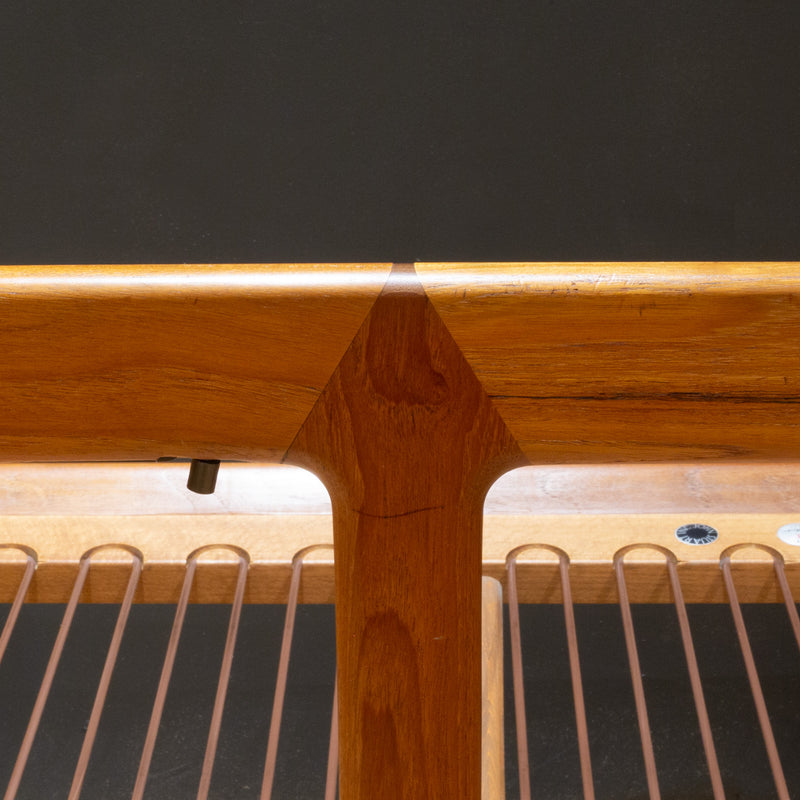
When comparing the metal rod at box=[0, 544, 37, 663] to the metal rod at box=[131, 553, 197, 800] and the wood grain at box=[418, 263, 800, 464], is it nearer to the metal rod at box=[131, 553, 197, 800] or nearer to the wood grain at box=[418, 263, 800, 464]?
the metal rod at box=[131, 553, 197, 800]

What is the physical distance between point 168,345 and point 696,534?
19.1 inches

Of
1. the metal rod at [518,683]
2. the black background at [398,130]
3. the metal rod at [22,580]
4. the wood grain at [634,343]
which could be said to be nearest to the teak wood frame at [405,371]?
the wood grain at [634,343]

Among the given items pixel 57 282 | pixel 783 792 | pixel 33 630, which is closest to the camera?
pixel 57 282

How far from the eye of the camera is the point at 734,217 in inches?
57.5

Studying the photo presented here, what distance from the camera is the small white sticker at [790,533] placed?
2.35ft

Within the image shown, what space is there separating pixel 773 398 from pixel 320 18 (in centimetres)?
115

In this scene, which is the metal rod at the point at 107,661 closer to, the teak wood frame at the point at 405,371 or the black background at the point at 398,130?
the teak wood frame at the point at 405,371

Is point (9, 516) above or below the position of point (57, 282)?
above

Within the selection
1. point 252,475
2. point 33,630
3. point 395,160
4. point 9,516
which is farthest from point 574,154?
point 33,630

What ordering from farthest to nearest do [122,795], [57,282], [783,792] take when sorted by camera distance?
[122,795]
[783,792]
[57,282]

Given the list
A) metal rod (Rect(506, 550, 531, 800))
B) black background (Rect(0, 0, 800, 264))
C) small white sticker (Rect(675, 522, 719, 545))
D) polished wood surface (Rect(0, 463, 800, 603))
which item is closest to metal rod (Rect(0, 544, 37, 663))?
polished wood surface (Rect(0, 463, 800, 603))

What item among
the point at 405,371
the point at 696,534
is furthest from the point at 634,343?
the point at 696,534

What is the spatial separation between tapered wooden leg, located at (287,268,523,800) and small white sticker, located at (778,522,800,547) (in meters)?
0.38

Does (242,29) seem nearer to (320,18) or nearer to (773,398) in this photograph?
(320,18)
